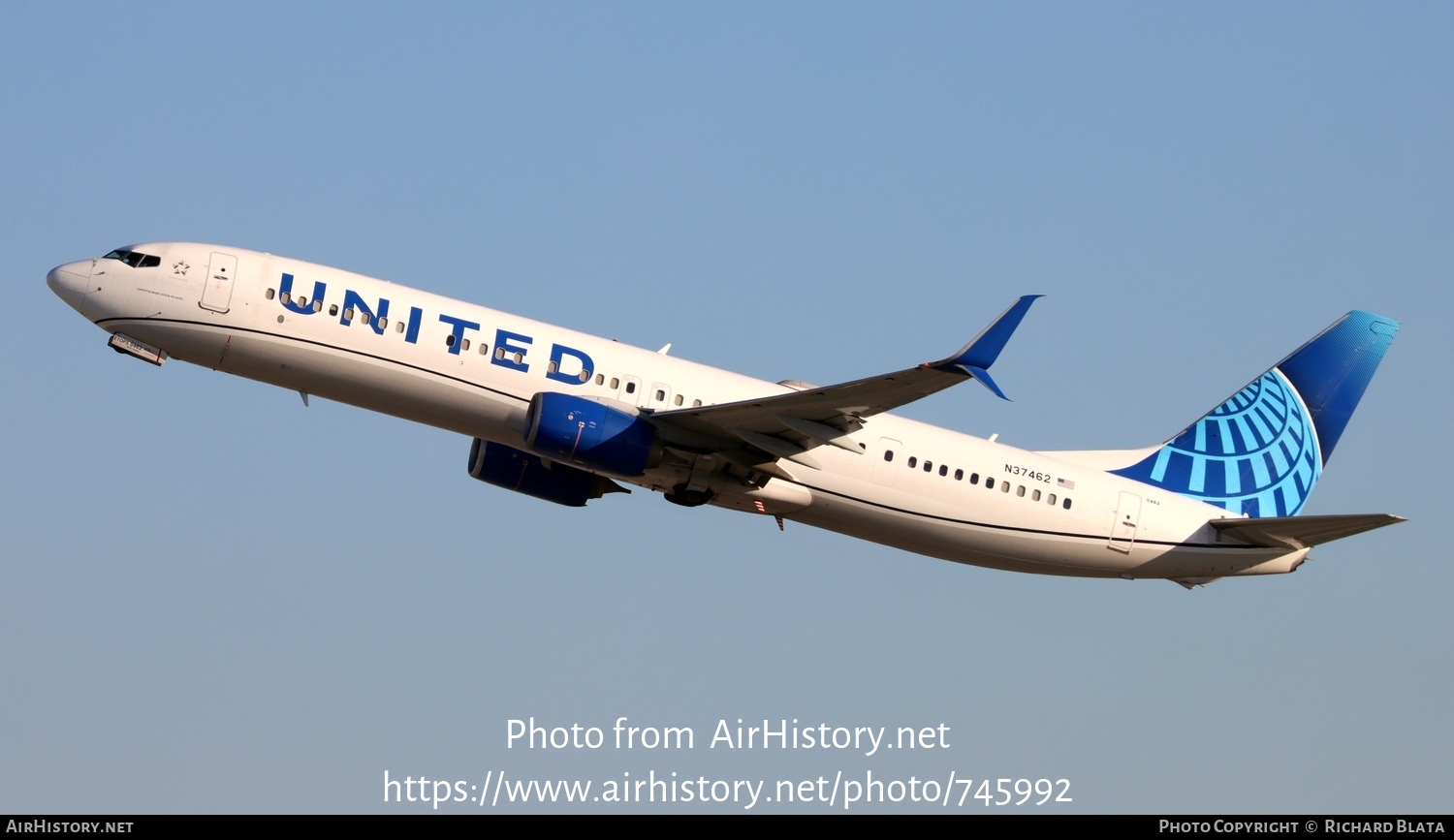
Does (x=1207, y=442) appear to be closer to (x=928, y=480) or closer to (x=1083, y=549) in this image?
(x=1083, y=549)

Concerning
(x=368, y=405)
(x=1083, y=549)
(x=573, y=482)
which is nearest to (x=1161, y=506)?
(x=1083, y=549)

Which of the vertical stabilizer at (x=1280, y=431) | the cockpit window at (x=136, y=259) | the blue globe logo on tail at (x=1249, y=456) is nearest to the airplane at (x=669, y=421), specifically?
the cockpit window at (x=136, y=259)

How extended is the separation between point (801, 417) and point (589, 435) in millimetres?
4996

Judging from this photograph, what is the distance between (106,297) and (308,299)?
489cm

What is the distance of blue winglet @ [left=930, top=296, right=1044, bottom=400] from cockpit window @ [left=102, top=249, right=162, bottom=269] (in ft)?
62.6

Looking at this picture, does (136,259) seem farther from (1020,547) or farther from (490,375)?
(1020,547)

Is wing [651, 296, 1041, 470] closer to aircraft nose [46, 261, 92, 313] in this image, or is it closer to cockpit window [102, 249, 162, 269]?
cockpit window [102, 249, 162, 269]

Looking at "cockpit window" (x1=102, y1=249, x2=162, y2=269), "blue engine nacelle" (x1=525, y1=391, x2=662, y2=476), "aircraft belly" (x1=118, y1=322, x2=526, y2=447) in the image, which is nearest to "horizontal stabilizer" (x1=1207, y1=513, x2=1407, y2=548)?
"blue engine nacelle" (x1=525, y1=391, x2=662, y2=476)

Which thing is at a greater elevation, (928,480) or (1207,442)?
(1207,442)

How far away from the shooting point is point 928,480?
4178 centimetres

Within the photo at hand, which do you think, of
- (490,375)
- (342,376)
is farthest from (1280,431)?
(342,376)

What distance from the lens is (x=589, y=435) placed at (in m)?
38.3

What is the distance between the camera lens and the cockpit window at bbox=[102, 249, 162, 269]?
39375mm

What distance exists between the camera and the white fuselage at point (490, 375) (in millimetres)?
38812
